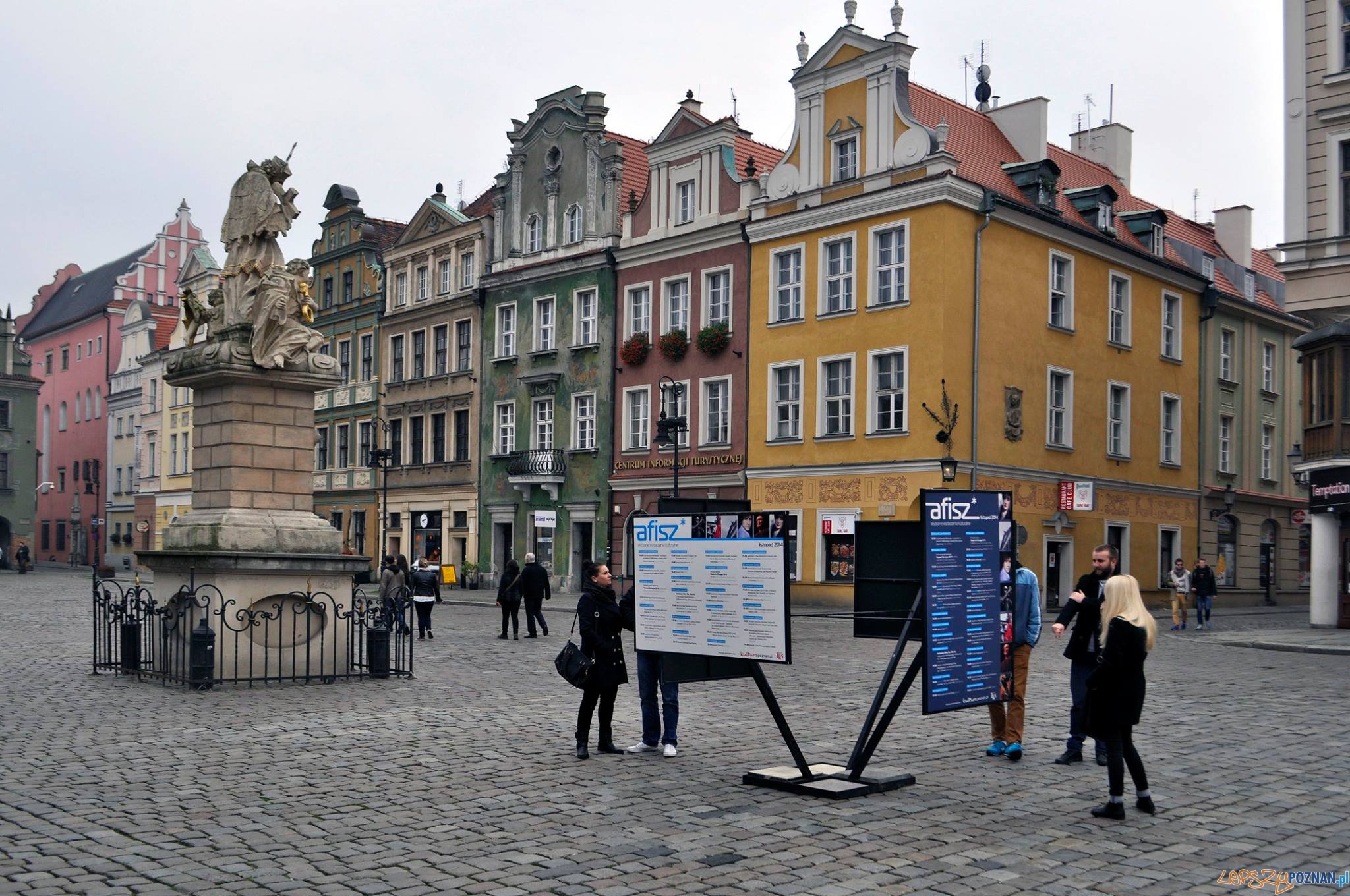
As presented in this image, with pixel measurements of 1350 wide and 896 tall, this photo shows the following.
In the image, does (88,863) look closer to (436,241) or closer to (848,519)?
(848,519)

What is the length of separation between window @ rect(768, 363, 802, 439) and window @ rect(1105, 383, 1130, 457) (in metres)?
9.67

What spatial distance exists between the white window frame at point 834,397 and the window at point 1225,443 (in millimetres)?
16022

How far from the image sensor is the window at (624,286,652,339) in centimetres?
4369

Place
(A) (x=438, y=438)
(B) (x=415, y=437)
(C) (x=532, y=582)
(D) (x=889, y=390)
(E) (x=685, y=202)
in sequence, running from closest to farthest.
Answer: (C) (x=532, y=582), (D) (x=889, y=390), (E) (x=685, y=202), (A) (x=438, y=438), (B) (x=415, y=437)

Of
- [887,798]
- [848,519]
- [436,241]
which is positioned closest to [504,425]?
[436,241]

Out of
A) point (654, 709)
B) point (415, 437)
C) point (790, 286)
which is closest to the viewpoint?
point (654, 709)

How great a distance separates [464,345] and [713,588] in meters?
42.0

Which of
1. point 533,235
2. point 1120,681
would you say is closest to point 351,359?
point 533,235

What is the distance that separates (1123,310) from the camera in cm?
4175

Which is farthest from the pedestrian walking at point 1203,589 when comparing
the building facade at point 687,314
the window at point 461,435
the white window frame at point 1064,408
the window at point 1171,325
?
the window at point 461,435

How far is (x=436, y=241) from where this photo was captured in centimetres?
5297

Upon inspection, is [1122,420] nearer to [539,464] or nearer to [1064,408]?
[1064,408]

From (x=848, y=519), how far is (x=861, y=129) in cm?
1036

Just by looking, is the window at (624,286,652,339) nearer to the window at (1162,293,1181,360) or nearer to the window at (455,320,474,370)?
the window at (455,320,474,370)
